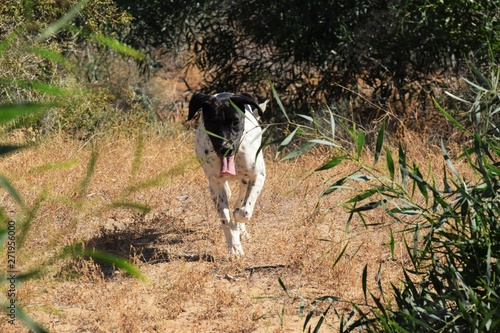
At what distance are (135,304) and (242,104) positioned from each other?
2222 mm

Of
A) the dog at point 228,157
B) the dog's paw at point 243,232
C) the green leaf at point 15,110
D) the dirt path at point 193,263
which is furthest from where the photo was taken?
the dog's paw at point 243,232

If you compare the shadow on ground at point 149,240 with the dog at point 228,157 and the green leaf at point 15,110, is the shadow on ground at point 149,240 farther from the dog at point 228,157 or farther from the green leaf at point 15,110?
the green leaf at point 15,110

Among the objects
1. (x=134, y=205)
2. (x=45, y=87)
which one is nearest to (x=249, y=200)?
(x=134, y=205)

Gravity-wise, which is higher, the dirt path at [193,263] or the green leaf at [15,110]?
the green leaf at [15,110]

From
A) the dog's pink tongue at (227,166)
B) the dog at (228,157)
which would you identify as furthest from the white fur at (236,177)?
the dog's pink tongue at (227,166)

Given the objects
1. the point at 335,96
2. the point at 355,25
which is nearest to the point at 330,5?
the point at 355,25

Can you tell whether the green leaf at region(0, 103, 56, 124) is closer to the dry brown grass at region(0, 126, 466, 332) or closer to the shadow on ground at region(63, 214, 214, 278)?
the dry brown grass at region(0, 126, 466, 332)

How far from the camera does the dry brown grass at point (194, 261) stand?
19.1ft

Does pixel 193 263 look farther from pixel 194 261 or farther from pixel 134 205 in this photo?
pixel 134 205

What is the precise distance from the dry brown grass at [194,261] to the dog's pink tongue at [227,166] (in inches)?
19.7

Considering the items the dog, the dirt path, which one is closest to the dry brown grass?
the dirt path

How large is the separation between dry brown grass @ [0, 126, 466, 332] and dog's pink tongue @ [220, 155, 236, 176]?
0.50 m

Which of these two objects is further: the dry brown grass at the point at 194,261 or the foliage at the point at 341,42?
the foliage at the point at 341,42

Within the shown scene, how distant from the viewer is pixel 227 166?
23.3 feet
